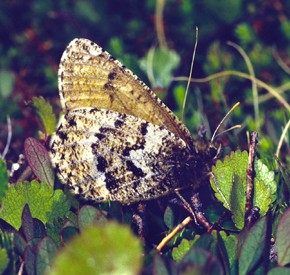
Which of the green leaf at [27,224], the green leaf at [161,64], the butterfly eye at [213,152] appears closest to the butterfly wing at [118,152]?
the butterfly eye at [213,152]

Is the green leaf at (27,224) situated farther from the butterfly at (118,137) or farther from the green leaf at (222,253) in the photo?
the green leaf at (222,253)

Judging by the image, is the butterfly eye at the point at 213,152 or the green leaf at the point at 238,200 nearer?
the green leaf at the point at 238,200

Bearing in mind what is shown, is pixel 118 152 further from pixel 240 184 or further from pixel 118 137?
pixel 240 184

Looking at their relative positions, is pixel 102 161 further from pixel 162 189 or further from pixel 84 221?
pixel 84 221

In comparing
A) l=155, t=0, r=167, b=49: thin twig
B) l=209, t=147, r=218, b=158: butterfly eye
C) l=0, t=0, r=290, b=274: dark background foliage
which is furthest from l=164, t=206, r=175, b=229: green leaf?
l=155, t=0, r=167, b=49: thin twig

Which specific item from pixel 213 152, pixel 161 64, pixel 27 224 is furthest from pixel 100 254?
pixel 161 64

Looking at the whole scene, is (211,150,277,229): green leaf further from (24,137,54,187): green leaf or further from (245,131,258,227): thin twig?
(24,137,54,187): green leaf

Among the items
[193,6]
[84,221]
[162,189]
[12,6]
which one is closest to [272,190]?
[162,189]
